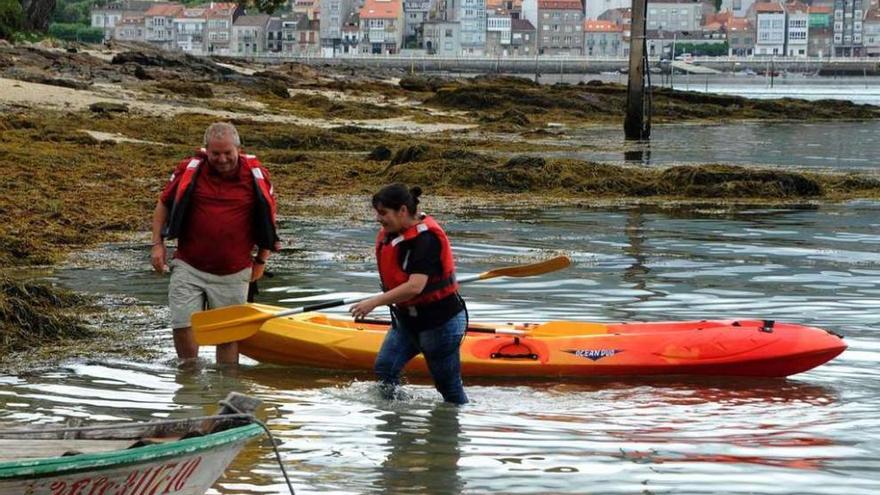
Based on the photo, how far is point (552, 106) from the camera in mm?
42719

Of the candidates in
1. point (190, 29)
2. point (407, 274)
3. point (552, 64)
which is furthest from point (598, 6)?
point (407, 274)

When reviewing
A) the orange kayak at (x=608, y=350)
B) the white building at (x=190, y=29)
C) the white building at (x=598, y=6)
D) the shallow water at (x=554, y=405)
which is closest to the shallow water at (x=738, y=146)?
the shallow water at (x=554, y=405)

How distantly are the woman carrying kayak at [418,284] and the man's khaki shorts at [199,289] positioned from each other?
3.56ft

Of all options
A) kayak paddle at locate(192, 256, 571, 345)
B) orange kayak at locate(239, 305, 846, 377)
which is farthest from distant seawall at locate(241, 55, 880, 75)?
kayak paddle at locate(192, 256, 571, 345)

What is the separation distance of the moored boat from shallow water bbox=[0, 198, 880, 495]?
1113 millimetres

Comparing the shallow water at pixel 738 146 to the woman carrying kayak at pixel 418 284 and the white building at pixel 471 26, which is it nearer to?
the woman carrying kayak at pixel 418 284

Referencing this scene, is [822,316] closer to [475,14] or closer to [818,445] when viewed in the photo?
[818,445]

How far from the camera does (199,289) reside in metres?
8.15

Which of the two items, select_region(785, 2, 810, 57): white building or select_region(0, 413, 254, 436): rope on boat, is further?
select_region(785, 2, 810, 57): white building

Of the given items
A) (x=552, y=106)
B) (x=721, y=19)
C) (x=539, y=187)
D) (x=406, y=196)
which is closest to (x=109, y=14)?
(x=721, y=19)

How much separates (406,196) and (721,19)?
17712 centimetres

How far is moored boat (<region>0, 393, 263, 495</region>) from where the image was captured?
15.4 ft

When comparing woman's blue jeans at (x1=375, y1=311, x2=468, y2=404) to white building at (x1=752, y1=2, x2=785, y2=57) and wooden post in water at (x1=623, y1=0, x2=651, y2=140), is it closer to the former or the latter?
wooden post in water at (x1=623, y1=0, x2=651, y2=140)

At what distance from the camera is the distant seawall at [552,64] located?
112688 millimetres
